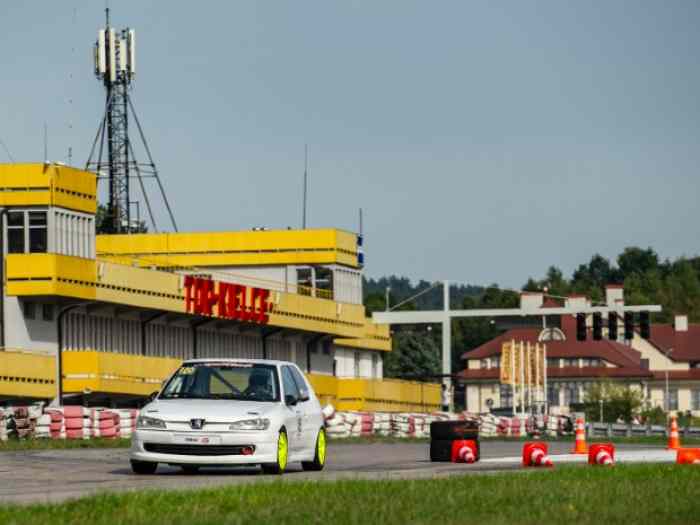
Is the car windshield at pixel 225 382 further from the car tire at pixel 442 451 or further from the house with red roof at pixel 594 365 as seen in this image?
the house with red roof at pixel 594 365

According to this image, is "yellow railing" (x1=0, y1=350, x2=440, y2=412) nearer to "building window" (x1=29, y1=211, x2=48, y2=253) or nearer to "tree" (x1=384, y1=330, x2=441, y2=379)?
"building window" (x1=29, y1=211, x2=48, y2=253)

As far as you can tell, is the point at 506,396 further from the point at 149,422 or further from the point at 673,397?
the point at 149,422

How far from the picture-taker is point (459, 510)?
1709 centimetres

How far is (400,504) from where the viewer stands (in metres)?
17.6

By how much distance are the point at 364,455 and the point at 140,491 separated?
63.5 ft

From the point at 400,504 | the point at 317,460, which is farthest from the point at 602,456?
the point at 400,504

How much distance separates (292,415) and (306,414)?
92cm

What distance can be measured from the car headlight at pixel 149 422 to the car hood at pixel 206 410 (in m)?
0.05

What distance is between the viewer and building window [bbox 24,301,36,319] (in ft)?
208

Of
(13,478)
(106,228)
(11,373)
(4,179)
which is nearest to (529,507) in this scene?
(13,478)

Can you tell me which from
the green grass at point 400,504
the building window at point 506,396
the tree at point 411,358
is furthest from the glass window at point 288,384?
the tree at point 411,358

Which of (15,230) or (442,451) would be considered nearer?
(442,451)

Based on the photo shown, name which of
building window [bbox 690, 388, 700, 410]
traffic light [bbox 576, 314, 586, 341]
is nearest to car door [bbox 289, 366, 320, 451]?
traffic light [bbox 576, 314, 586, 341]

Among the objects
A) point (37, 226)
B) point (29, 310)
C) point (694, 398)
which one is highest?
point (37, 226)
